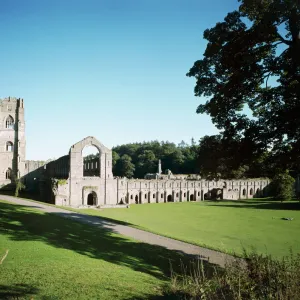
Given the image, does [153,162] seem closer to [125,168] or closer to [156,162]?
[156,162]

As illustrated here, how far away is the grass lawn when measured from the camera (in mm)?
9406

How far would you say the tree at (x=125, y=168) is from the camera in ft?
319

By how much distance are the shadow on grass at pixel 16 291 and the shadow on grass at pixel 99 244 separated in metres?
5.14

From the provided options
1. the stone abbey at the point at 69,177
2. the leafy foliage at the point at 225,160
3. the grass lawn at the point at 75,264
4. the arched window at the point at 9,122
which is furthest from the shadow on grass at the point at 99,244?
the arched window at the point at 9,122

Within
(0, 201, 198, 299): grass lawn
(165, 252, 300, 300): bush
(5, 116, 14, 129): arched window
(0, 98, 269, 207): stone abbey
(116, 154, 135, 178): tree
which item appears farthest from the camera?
(116, 154, 135, 178): tree

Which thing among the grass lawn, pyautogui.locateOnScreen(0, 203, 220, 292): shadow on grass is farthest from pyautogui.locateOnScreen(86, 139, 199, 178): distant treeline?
the grass lawn

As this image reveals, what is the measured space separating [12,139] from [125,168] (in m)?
47.6

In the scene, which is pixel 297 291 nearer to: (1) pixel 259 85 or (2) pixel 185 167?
(1) pixel 259 85

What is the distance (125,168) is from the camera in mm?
97812

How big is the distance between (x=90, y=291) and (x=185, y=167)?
93.0 meters

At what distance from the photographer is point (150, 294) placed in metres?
9.70

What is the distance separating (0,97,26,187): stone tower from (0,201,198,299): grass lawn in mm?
35099

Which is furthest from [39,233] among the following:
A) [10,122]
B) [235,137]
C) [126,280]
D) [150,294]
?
[10,122]

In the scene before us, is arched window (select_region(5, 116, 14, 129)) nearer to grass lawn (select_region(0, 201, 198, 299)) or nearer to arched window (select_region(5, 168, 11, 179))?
arched window (select_region(5, 168, 11, 179))
